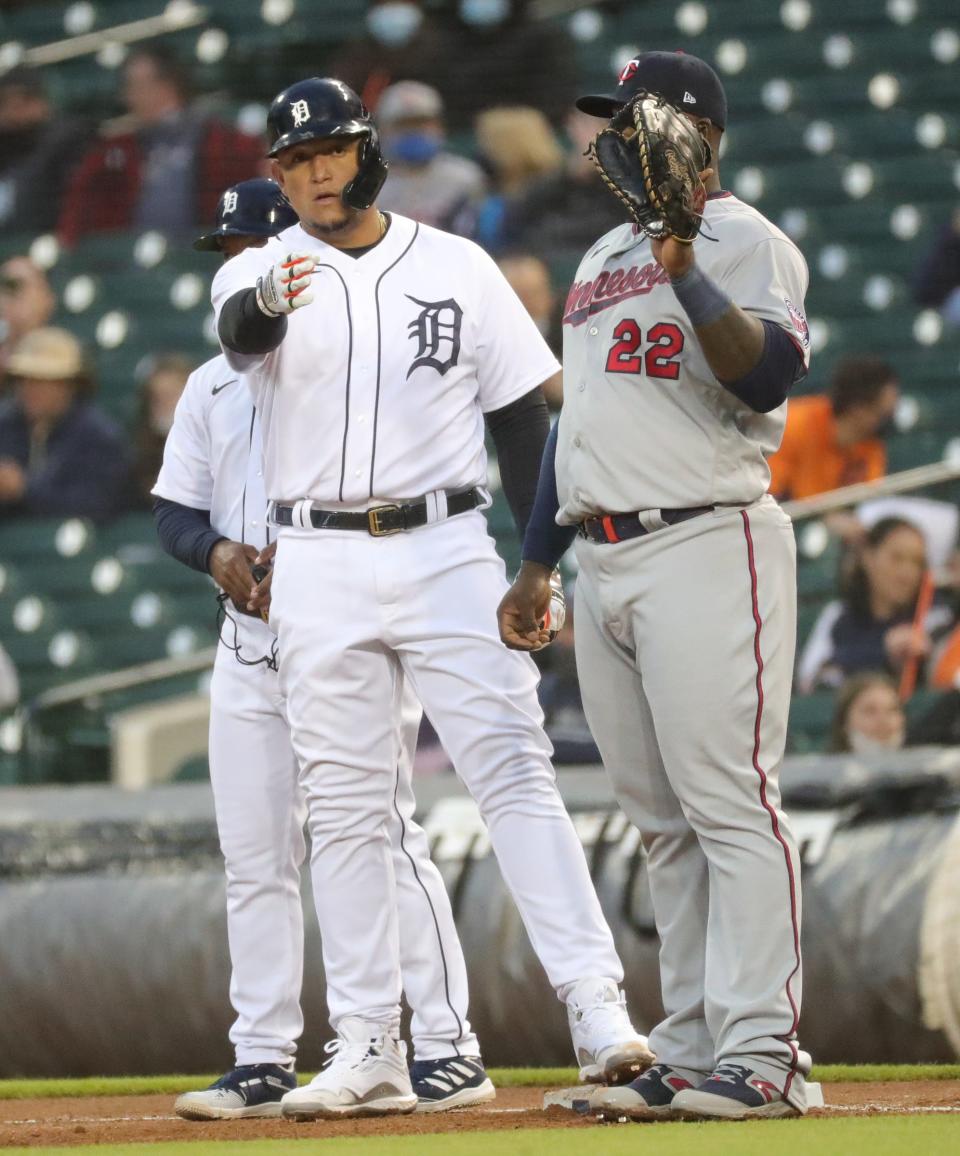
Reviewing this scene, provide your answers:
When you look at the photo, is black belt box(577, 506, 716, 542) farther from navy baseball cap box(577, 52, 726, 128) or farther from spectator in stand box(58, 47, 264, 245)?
spectator in stand box(58, 47, 264, 245)

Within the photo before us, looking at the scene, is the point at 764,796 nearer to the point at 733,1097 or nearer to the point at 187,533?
the point at 733,1097

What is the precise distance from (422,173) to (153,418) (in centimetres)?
183

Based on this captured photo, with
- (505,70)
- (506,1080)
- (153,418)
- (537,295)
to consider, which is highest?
(505,70)

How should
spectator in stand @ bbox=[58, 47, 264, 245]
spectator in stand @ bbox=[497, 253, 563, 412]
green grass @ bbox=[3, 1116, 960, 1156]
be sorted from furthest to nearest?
spectator in stand @ bbox=[58, 47, 264, 245], spectator in stand @ bbox=[497, 253, 563, 412], green grass @ bbox=[3, 1116, 960, 1156]

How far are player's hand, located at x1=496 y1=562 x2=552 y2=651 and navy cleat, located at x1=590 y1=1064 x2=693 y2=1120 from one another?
0.73 meters

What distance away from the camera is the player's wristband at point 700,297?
10.2ft

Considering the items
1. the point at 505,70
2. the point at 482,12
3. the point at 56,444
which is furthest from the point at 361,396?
the point at 482,12

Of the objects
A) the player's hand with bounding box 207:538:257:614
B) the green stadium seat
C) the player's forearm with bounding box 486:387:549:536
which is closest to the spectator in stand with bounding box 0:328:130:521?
the green stadium seat

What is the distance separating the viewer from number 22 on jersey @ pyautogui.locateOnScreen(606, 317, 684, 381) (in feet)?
10.9

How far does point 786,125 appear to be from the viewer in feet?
35.5

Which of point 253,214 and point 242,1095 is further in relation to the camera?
point 253,214

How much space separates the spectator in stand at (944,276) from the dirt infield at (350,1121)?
585cm

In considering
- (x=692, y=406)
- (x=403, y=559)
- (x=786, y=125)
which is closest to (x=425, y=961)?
(x=403, y=559)

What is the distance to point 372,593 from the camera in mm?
3641
